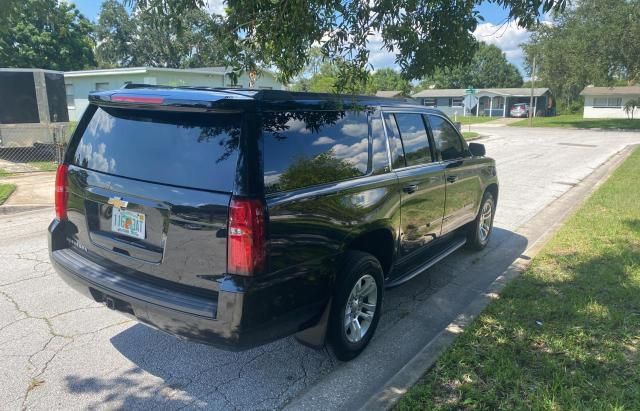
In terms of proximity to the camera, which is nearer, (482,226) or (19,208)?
(482,226)

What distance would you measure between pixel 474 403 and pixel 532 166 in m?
13.5

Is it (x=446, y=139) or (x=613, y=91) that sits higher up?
(x=613, y=91)

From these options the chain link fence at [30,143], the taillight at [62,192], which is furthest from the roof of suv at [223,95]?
the chain link fence at [30,143]

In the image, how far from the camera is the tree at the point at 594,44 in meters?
30.7

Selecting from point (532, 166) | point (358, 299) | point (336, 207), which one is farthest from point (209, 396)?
point (532, 166)

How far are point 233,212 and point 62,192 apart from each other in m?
1.73

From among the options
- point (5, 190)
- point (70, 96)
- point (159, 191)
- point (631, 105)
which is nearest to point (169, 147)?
point (159, 191)

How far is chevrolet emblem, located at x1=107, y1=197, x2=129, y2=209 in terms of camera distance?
3.01m

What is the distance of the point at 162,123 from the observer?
3.02 metres

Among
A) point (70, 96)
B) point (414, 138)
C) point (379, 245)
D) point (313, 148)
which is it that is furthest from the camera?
point (70, 96)

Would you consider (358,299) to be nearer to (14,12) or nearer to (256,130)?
(256,130)

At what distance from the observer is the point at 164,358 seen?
355 cm

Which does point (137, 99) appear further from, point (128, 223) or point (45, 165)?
point (45, 165)

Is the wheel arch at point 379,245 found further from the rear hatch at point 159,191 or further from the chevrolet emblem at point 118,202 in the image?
the chevrolet emblem at point 118,202
